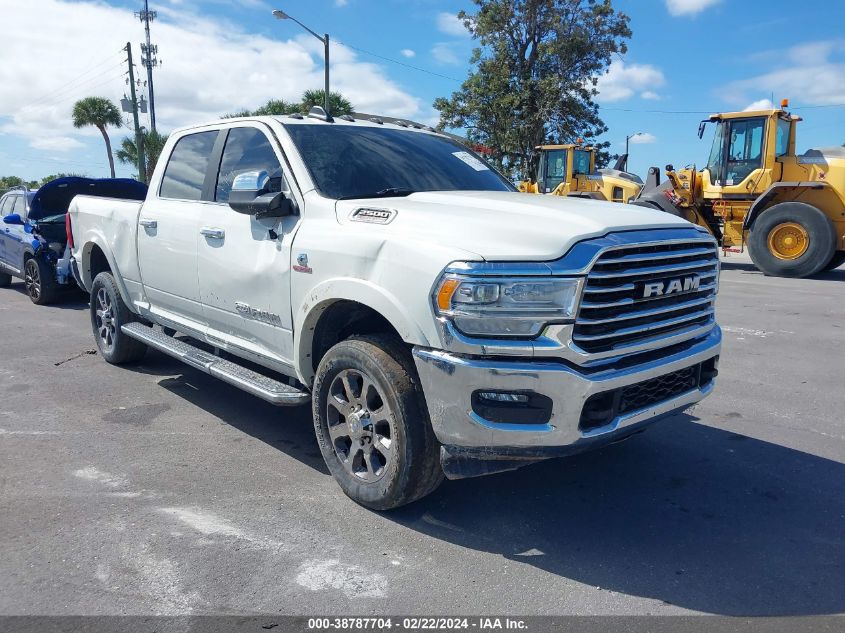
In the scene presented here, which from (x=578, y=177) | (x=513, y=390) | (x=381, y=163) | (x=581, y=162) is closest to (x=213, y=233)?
(x=381, y=163)

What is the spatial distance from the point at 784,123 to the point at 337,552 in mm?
14579

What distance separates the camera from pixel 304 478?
396 centimetres

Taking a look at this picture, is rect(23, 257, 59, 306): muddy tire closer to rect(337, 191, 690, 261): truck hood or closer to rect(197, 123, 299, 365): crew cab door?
rect(197, 123, 299, 365): crew cab door

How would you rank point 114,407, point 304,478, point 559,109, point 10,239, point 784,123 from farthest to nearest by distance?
point 559,109
point 784,123
point 10,239
point 114,407
point 304,478

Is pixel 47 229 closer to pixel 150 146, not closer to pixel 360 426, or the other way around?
pixel 360 426

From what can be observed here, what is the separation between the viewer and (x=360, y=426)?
11.4 ft

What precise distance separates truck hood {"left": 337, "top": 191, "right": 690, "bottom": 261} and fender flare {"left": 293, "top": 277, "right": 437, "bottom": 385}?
12.5 inches

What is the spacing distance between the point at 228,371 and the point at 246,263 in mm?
721

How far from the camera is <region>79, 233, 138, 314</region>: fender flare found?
5926mm

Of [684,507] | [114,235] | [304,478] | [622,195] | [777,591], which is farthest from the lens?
[622,195]

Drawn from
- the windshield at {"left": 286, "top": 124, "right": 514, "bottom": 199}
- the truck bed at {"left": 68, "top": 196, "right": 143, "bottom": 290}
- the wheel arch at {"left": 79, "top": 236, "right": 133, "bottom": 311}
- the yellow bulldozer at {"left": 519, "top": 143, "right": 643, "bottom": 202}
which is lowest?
the wheel arch at {"left": 79, "top": 236, "right": 133, "bottom": 311}

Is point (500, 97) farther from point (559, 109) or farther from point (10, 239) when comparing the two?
point (10, 239)

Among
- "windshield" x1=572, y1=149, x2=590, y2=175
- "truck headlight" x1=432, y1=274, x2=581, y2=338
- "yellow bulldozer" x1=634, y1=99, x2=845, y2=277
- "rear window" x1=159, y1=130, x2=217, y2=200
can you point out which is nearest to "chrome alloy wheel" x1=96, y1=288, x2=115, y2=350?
"rear window" x1=159, y1=130, x2=217, y2=200

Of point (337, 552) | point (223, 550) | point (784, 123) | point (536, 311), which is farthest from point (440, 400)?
point (784, 123)
